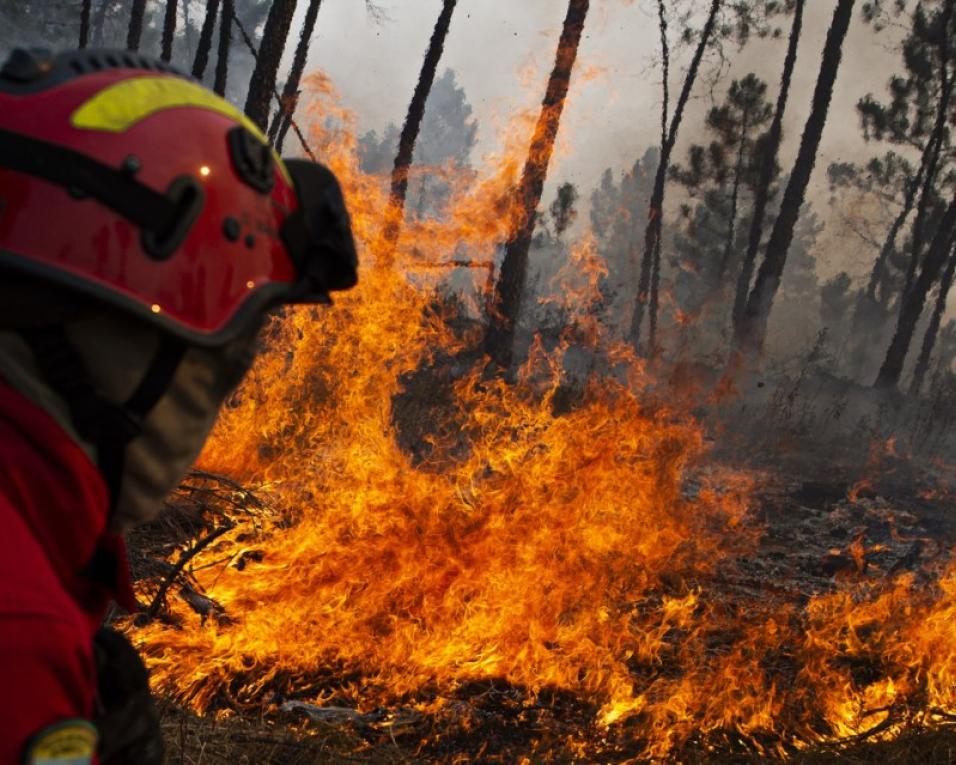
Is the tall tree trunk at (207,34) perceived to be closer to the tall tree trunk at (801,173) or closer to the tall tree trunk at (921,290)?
the tall tree trunk at (801,173)

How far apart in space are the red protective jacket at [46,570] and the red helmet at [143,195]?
24 centimetres

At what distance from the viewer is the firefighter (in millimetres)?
886

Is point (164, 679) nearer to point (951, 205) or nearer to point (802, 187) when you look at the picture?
point (802, 187)

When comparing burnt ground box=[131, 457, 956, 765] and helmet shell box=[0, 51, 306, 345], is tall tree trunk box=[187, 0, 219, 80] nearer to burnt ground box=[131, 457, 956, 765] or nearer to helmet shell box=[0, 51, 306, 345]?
burnt ground box=[131, 457, 956, 765]

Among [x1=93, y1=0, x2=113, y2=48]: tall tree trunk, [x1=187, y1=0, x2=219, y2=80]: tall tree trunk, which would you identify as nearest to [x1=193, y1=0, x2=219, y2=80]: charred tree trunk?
[x1=187, y1=0, x2=219, y2=80]: tall tree trunk

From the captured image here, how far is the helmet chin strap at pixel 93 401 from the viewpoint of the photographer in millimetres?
1034

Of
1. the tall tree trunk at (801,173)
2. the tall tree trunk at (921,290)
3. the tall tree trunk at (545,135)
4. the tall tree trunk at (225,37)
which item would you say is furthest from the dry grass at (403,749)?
the tall tree trunk at (921,290)

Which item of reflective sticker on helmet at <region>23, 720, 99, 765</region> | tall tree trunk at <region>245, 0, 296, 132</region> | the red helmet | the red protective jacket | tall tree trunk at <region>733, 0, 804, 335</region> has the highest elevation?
tall tree trunk at <region>733, 0, 804, 335</region>

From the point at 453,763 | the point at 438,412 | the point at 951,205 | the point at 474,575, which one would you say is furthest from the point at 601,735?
the point at 951,205

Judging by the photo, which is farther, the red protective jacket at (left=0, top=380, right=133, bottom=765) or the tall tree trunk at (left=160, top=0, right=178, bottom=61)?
the tall tree trunk at (left=160, top=0, right=178, bottom=61)

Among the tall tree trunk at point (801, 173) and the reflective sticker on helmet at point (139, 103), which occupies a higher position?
the tall tree trunk at point (801, 173)

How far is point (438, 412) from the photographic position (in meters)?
9.84

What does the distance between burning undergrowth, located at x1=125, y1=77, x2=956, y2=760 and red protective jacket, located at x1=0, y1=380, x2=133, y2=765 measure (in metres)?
2.62

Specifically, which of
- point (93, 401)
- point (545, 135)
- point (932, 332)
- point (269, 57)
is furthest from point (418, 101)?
point (932, 332)
